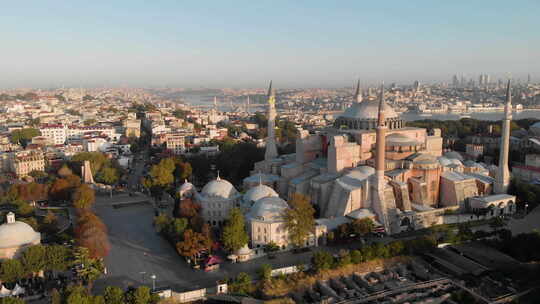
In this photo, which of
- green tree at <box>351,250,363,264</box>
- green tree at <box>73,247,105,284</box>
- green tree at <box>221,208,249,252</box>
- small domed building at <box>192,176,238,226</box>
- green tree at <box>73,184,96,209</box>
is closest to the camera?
green tree at <box>73,247,105,284</box>

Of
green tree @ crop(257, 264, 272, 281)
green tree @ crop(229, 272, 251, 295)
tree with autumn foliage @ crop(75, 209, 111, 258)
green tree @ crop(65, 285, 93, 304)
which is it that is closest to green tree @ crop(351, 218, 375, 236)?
green tree @ crop(257, 264, 272, 281)

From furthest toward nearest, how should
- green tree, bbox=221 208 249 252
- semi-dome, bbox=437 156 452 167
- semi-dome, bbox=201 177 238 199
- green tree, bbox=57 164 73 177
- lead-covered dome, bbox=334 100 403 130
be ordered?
1. green tree, bbox=57 164 73 177
2. lead-covered dome, bbox=334 100 403 130
3. semi-dome, bbox=437 156 452 167
4. semi-dome, bbox=201 177 238 199
5. green tree, bbox=221 208 249 252

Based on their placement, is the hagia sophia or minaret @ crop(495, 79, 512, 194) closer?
the hagia sophia

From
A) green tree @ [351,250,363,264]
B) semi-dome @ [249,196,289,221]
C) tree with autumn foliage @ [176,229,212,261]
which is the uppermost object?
semi-dome @ [249,196,289,221]

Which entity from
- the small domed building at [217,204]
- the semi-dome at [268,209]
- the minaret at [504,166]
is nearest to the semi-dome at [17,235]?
the small domed building at [217,204]

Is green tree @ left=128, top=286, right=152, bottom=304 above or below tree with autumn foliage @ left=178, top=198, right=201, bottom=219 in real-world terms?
below

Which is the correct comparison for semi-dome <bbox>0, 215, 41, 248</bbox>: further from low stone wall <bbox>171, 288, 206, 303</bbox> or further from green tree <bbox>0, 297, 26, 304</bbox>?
low stone wall <bbox>171, 288, 206, 303</bbox>

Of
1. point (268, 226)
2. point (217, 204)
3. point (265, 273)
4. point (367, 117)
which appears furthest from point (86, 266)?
point (367, 117)

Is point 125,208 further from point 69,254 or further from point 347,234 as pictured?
point 347,234
